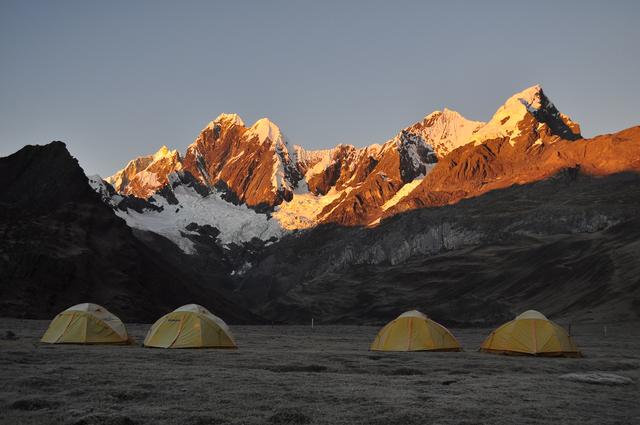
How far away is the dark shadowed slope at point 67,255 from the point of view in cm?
10650

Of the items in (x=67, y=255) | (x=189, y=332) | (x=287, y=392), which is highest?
(x=67, y=255)

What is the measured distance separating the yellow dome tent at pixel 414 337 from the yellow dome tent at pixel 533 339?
3.19 meters

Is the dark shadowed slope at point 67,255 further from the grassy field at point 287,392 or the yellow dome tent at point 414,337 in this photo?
the grassy field at point 287,392

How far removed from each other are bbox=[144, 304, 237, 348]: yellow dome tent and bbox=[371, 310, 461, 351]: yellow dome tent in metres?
9.98

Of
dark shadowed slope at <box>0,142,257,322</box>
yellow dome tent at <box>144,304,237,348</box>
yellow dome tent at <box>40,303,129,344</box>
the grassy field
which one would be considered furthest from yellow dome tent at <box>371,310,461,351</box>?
dark shadowed slope at <box>0,142,257,322</box>

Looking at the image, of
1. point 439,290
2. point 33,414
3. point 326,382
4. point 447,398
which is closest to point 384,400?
point 447,398

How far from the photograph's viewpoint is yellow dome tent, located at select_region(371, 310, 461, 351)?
42.8 m

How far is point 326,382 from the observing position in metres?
24.6

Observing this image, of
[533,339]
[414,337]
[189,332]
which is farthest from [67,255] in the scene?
[533,339]

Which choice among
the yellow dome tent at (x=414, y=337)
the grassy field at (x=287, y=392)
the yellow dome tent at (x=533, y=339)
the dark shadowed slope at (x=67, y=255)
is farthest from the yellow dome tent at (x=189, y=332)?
the dark shadowed slope at (x=67, y=255)

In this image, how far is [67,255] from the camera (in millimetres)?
117875

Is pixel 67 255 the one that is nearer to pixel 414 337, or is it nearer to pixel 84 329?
pixel 84 329

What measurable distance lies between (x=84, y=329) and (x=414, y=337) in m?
20.6

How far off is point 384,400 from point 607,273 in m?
128
